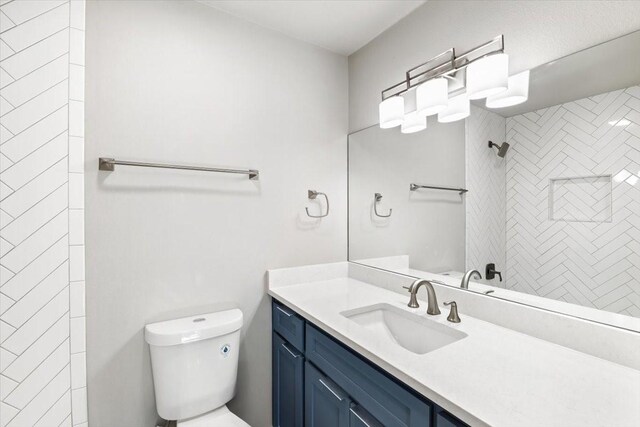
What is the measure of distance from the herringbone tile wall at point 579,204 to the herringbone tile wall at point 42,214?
6.18 feet

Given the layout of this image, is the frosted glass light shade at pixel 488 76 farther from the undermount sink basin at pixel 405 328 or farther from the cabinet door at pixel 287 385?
the cabinet door at pixel 287 385

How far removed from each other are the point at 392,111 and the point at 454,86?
34 centimetres

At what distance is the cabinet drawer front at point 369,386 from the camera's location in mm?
827

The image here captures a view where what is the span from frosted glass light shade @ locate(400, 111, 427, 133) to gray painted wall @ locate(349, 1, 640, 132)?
0.09 metres

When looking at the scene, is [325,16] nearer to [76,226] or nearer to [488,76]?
[488,76]

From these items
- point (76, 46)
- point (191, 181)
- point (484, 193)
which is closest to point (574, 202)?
point (484, 193)

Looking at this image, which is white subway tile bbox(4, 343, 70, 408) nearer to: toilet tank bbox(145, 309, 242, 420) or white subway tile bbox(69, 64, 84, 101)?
toilet tank bbox(145, 309, 242, 420)

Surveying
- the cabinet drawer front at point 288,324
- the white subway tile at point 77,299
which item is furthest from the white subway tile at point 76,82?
the cabinet drawer front at point 288,324

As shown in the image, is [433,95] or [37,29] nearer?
[37,29]

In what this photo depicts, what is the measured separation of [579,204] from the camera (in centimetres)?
103

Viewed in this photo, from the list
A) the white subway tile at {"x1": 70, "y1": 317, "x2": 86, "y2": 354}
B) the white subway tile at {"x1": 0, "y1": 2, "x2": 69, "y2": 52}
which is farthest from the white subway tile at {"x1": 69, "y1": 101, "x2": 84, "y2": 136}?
the white subway tile at {"x1": 70, "y1": 317, "x2": 86, "y2": 354}

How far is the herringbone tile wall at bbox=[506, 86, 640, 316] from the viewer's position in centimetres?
92

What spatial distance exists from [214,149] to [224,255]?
599 millimetres

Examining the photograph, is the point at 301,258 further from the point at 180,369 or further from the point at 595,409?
the point at 595,409
